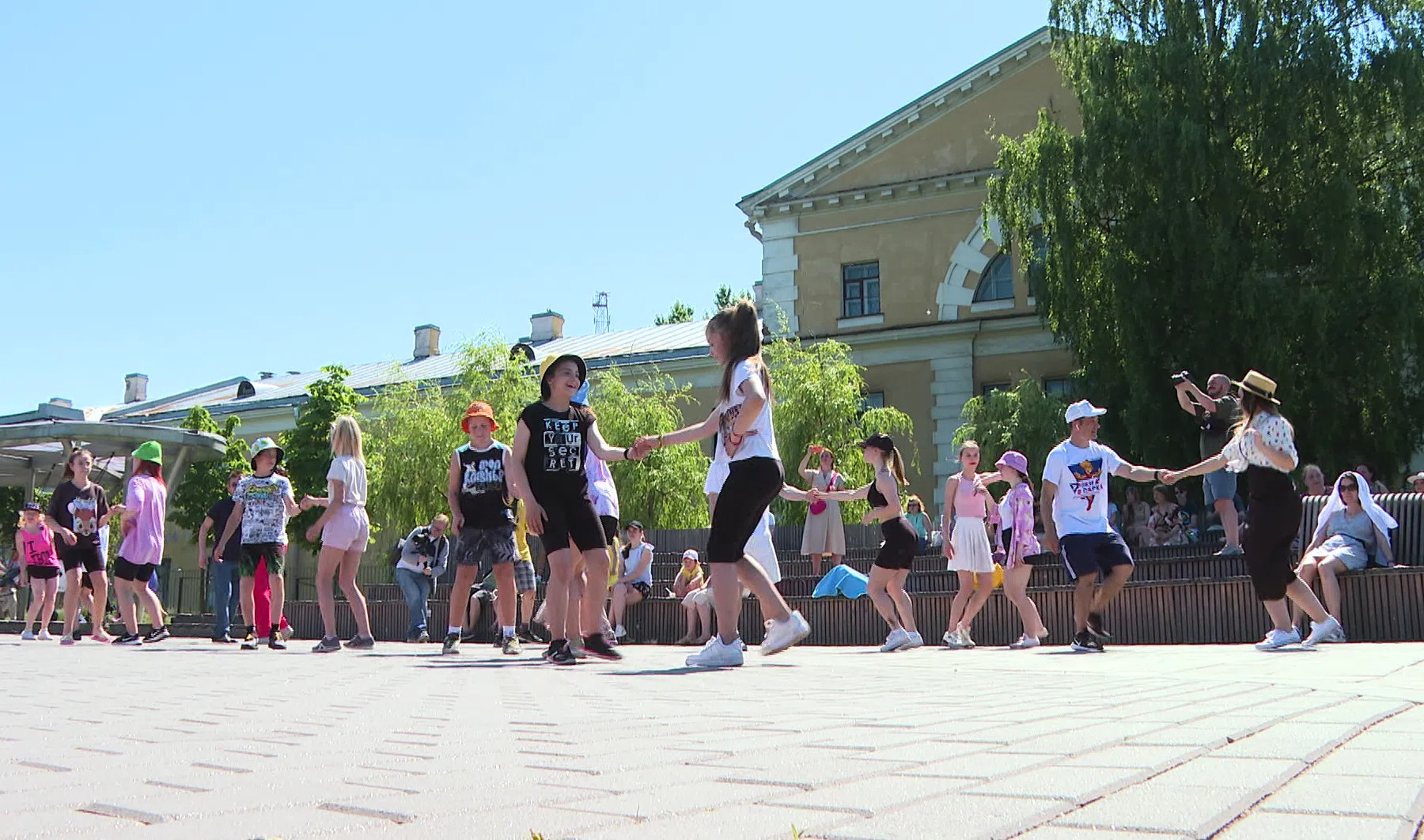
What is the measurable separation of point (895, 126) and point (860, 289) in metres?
4.63

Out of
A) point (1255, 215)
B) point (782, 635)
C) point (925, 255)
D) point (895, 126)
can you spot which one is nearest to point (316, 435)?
point (925, 255)

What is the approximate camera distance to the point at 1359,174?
25.3 metres

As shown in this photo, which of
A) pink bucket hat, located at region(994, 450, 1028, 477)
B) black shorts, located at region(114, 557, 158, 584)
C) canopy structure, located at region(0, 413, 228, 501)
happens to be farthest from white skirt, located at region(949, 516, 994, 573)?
canopy structure, located at region(0, 413, 228, 501)

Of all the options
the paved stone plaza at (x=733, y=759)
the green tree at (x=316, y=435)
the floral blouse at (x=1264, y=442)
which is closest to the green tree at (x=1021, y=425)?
the floral blouse at (x=1264, y=442)

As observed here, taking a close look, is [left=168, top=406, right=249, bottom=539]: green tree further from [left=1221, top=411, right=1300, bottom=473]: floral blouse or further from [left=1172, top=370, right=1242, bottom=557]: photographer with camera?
[left=1221, top=411, right=1300, bottom=473]: floral blouse

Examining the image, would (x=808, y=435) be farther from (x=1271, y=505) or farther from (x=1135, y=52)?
(x=1271, y=505)

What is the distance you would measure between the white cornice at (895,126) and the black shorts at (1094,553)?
27266 millimetres

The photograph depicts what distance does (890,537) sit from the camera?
11.5 meters

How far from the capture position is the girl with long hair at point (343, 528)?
Result: 1134 cm

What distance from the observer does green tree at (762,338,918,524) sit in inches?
1249

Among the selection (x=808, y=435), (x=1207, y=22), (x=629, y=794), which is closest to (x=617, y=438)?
(x=808, y=435)

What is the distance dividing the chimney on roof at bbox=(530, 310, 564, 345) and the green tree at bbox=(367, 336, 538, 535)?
55.1ft

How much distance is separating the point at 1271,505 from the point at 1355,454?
17.0 m

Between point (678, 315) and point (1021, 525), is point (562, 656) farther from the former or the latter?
point (678, 315)
